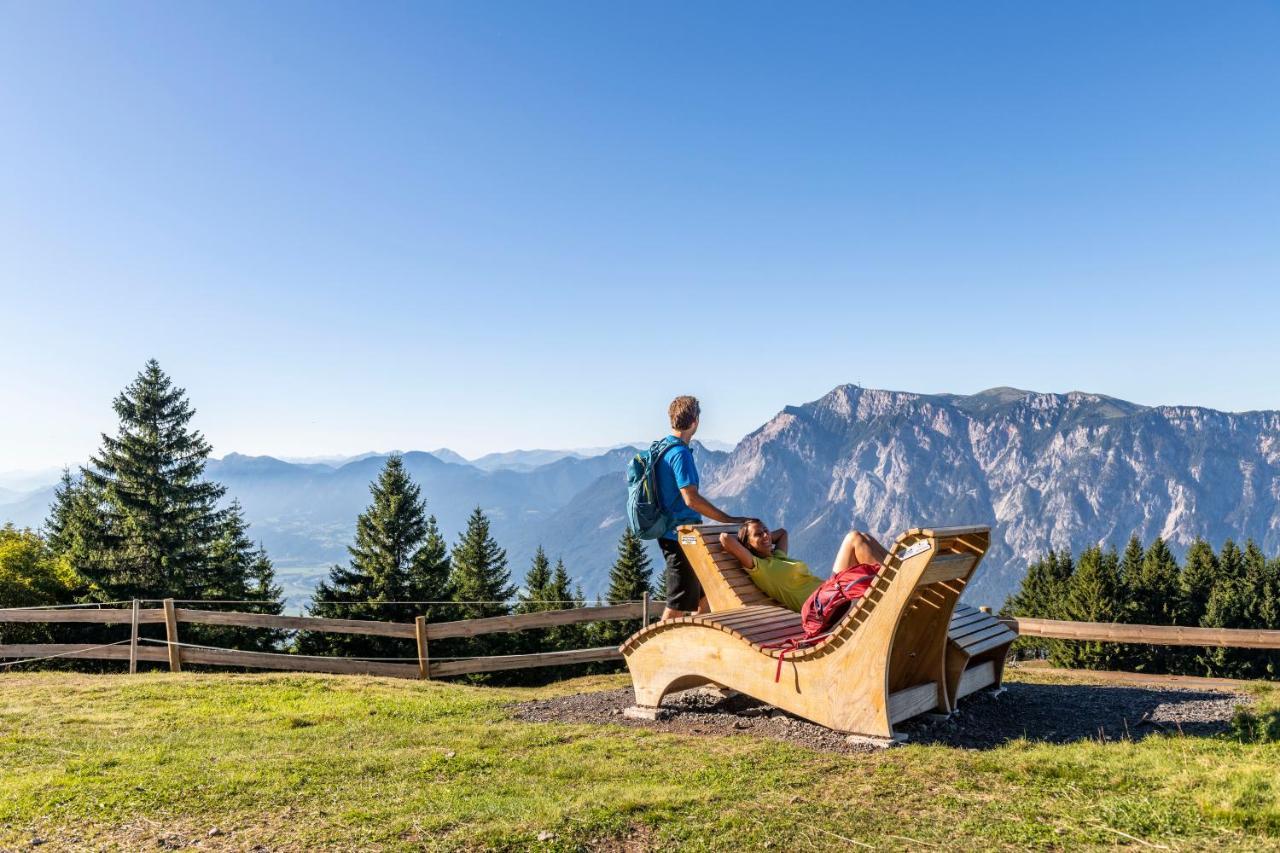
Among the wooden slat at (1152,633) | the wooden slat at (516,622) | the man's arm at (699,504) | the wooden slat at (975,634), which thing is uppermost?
the man's arm at (699,504)

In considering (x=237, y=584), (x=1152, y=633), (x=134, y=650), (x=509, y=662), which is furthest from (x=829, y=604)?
(x=237, y=584)

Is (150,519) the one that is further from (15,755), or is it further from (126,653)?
(15,755)

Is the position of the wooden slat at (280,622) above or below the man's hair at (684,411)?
below

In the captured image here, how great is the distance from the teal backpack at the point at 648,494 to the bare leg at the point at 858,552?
1696 mm

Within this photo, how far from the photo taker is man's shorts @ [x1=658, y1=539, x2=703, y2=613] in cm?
775

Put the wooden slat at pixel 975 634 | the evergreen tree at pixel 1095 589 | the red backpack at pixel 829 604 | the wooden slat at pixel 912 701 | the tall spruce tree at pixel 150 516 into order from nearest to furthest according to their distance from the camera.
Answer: the wooden slat at pixel 912 701, the red backpack at pixel 829 604, the wooden slat at pixel 975 634, the tall spruce tree at pixel 150 516, the evergreen tree at pixel 1095 589

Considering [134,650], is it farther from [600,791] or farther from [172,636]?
[600,791]

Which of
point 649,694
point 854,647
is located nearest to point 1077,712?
point 854,647

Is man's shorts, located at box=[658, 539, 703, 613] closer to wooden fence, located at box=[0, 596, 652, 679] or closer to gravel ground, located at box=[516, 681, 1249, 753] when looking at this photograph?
gravel ground, located at box=[516, 681, 1249, 753]

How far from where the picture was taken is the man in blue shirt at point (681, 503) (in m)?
7.07

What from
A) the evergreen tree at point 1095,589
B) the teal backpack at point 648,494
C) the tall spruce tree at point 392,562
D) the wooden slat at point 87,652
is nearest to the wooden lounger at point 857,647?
the teal backpack at point 648,494

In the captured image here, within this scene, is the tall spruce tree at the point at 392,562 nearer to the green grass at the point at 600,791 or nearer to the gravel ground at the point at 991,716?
the gravel ground at the point at 991,716

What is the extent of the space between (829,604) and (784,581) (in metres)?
1.58

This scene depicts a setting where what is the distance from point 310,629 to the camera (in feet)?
37.5
